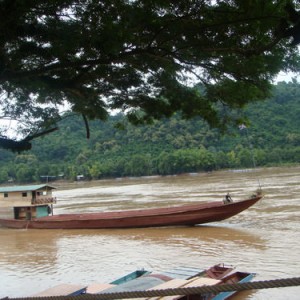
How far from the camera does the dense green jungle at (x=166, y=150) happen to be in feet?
216

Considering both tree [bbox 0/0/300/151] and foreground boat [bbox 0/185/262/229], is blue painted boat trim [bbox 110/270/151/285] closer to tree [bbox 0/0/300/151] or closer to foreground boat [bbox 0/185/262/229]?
tree [bbox 0/0/300/151]

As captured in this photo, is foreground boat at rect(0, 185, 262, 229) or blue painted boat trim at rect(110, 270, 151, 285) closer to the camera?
blue painted boat trim at rect(110, 270, 151, 285)

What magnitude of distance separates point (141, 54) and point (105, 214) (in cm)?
1522

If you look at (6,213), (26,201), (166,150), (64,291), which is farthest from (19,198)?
(166,150)

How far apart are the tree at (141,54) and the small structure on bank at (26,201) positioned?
16.5 m

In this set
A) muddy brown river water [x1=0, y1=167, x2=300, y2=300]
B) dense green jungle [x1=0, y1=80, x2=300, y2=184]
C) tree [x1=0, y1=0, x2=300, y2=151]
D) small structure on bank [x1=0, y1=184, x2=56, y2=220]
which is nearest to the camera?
tree [x1=0, y1=0, x2=300, y2=151]

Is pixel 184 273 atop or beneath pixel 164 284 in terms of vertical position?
beneath

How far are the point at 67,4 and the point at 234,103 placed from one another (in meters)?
1.99

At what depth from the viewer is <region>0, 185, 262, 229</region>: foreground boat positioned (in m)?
16.5

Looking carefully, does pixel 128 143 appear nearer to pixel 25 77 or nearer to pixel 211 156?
pixel 211 156

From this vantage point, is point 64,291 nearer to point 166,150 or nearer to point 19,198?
point 19,198

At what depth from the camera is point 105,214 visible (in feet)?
59.2

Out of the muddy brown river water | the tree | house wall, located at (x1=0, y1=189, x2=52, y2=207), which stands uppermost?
the tree

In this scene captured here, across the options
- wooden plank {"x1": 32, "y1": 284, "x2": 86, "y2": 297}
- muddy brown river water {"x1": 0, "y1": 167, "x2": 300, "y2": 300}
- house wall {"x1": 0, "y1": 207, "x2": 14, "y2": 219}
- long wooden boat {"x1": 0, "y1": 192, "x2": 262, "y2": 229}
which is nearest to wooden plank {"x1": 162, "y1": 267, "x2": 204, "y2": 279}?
muddy brown river water {"x1": 0, "y1": 167, "x2": 300, "y2": 300}
